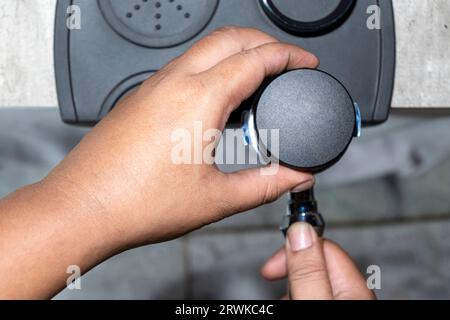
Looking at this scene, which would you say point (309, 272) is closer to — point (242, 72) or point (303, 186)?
point (303, 186)

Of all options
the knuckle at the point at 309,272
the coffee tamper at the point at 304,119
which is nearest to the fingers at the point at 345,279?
the knuckle at the point at 309,272

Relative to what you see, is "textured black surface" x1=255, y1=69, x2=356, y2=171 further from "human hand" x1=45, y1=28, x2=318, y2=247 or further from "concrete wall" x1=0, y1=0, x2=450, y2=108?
"concrete wall" x1=0, y1=0, x2=450, y2=108

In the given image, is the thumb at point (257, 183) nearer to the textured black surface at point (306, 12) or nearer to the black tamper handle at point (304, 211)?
the black tamper handle at point (304, 211)

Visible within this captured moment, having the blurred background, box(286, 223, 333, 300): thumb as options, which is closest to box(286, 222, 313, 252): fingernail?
box(286, 223, 333, 300): thumb

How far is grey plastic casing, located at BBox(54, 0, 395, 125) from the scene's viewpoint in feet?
1.92

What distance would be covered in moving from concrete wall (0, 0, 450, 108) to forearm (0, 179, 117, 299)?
15 cm

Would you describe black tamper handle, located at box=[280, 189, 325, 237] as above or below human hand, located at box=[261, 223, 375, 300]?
above

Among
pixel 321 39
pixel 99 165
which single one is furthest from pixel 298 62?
pixel 99 165

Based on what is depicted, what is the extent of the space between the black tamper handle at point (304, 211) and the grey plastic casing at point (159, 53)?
117mm

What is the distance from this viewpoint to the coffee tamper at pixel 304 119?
0.50 metres

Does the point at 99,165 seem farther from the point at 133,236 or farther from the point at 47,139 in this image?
the point at 47,139

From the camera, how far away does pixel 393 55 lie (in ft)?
1.95

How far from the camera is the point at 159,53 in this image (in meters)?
0.59

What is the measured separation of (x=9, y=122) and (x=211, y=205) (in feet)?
2.17
